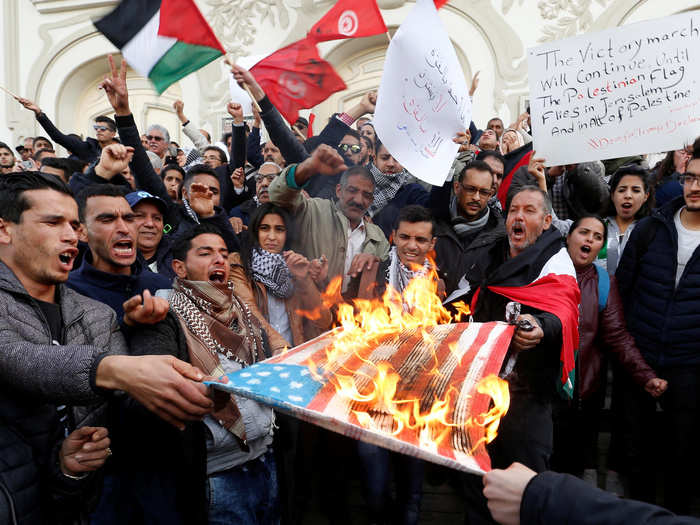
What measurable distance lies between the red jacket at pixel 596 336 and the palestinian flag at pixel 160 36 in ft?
9.40

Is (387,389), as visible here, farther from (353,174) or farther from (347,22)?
(347,22)

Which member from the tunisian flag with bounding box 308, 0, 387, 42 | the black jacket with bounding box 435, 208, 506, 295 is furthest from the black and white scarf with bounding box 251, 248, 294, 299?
the tunisian flag with bounding box 308, 0, 387, 42

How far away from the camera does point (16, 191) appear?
1757 millimetres

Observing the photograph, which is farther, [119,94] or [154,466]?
[119,94]

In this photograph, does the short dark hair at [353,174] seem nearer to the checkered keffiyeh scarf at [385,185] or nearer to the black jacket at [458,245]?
the checkered keffiyeh scarf at [385,185]

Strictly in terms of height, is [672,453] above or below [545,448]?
below

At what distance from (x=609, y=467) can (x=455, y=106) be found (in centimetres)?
261

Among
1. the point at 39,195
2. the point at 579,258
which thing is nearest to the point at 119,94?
the point at 39,195

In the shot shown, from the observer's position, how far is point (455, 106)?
10.8 feet

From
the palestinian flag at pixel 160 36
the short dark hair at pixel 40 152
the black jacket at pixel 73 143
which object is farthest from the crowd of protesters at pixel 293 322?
the short dark hair at pixel 40 152

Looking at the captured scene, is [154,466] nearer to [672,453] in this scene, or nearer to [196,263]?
[196,263]

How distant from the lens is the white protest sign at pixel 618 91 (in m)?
3.52

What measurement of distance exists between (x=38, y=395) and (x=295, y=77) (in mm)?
3316

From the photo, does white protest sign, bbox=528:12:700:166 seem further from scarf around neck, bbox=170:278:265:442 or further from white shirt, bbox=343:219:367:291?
scarf around neck, bbox=170:278:265:442
